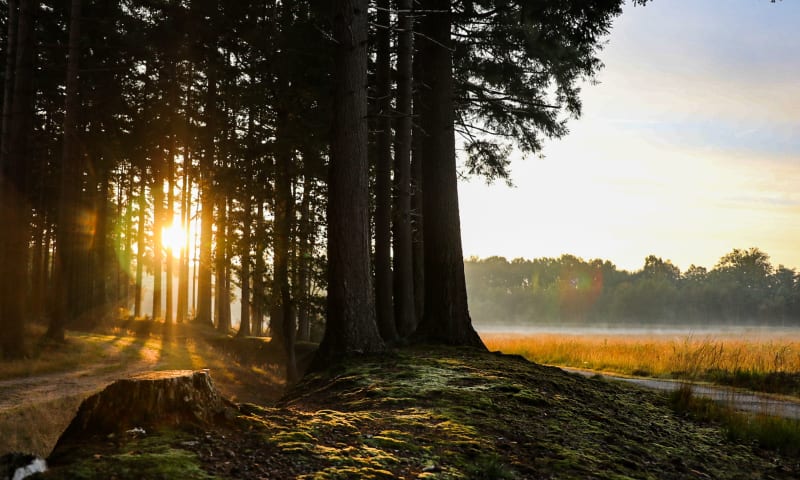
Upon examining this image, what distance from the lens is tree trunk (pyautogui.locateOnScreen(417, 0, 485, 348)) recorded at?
35.4 feet

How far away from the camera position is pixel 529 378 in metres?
7.45

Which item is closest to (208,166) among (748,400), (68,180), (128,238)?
(68,180)

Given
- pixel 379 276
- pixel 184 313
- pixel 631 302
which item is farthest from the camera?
pixel 631 302

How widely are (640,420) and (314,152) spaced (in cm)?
960

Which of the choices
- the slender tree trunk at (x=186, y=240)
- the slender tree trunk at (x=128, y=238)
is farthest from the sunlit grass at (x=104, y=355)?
the slender tree trunk at (x=128, y=238)

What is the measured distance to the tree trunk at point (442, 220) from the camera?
10.8 m

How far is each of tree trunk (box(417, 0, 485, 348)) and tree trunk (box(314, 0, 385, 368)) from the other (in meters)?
2.48

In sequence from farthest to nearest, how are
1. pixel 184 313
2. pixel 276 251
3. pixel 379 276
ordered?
pixel 184 313
pixel 276 251
pixel 379 276

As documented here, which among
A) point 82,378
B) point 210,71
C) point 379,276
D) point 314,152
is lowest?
point 82,378

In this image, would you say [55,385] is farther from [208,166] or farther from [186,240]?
[186,240]

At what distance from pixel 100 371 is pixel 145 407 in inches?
446

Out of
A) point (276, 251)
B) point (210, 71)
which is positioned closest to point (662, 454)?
point (276, 251)

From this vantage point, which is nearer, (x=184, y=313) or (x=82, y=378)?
(x=82, y=378)

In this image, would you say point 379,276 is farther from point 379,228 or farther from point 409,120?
point 409,120
